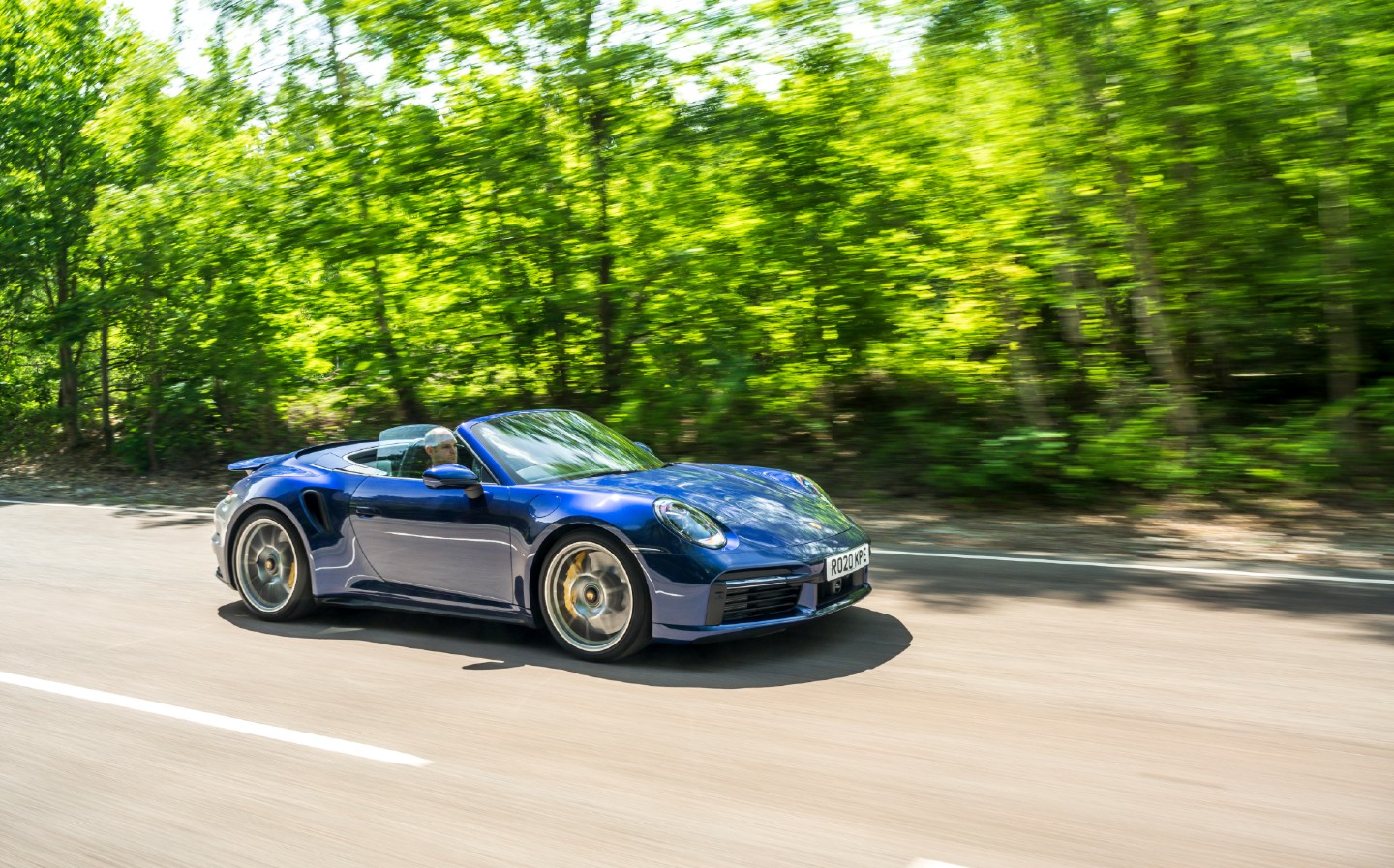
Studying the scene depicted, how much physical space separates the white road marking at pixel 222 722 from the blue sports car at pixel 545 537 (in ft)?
4.30

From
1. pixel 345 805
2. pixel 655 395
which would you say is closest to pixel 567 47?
pixel 655 395

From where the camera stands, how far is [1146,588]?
6.56m

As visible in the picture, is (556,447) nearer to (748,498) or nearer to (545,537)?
(545,537)

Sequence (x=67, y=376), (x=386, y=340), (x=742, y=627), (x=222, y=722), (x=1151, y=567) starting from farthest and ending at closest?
(x=67, y=376) → (x=386, y=340) → (x=1151, y=567) → (x=742, y=627) → (x=222, y=722)

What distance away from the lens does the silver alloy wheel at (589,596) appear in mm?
5363

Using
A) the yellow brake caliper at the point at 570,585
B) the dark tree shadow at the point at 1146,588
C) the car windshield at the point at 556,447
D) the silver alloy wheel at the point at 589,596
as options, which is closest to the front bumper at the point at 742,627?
the silver alloy wheel at the point at 589,596

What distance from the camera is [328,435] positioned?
1614 centimetres

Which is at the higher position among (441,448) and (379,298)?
(379,298)

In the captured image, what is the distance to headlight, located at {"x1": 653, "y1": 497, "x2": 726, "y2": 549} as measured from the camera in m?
5.18

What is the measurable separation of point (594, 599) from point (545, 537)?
39cm

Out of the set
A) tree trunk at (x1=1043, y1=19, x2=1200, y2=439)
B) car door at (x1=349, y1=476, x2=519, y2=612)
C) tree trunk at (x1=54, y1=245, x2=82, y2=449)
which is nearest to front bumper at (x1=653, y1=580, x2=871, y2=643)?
car door at (x1=349, y1=476, x2=519, y2=612)

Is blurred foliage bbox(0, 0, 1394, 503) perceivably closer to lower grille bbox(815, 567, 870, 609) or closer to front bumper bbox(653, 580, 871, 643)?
lower grille bbox(815, 567, 870, 609)

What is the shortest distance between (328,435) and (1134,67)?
11568 mm

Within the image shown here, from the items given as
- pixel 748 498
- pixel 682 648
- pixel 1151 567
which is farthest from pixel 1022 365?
pixel 682 648
